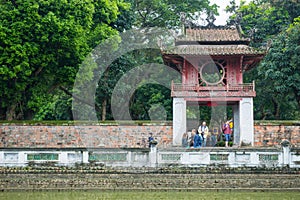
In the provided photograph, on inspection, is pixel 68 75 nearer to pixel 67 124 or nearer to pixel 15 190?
pixel 67 124

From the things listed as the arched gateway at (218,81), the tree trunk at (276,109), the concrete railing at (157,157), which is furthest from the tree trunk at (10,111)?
the tree trunk at (276,109)

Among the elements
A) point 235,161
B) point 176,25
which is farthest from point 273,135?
point 176,25

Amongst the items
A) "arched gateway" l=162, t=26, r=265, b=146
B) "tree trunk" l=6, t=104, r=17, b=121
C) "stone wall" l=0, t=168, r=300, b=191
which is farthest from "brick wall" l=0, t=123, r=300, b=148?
"stone wall" l=0, t=168, r=300, b=191

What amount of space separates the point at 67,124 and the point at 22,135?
233 cm

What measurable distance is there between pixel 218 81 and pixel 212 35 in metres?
2.51

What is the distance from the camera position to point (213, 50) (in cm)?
2402

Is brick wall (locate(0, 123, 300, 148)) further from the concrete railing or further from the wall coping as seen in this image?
the concrete railing

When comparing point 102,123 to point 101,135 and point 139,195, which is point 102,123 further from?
point 139,195

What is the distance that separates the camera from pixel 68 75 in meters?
27.2

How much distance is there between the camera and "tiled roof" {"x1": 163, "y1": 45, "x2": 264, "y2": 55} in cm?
2366

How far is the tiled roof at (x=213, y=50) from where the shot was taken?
77.6 ft

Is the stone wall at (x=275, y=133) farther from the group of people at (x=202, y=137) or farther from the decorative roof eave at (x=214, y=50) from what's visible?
the decorative roof eave at (x=214, y=50)

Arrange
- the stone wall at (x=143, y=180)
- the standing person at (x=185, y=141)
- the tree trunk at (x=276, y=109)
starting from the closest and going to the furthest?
the stone wall at (x=143, y=180)
the standing person at (x=185, y=141)
the tree trunk at (x=276, y=109)

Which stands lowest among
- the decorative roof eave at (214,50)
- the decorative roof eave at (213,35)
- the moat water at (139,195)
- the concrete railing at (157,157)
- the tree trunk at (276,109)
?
the moat water at (139,195)
